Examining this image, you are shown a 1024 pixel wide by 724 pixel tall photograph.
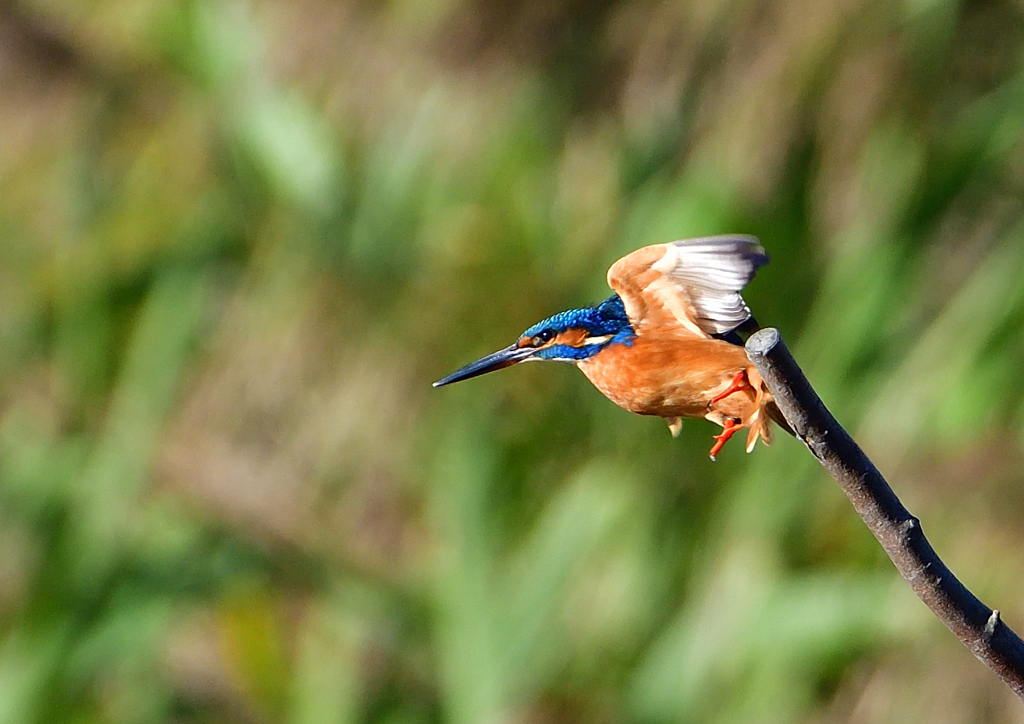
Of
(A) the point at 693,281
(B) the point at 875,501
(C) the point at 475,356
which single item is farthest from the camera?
(C) the point at 475,356

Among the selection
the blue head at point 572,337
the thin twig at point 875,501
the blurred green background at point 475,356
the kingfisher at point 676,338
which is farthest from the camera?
the blurred green background at point 475,356

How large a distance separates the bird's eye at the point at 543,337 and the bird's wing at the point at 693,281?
86 mm

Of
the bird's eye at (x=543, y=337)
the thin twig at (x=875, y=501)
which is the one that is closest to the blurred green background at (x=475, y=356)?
the bird's eye at (x=543, y=337)

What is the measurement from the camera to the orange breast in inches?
25.3

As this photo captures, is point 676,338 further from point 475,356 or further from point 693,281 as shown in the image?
point 475,356

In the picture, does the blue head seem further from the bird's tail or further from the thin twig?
the thin twig

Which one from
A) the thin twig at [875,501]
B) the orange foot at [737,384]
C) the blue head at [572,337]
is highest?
the blue head at [572,337]

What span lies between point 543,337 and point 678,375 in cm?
12

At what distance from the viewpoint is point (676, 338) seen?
652mm

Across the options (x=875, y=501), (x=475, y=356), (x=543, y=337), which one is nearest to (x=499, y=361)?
(x=543, y=337)

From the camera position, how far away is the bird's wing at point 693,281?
0.57m

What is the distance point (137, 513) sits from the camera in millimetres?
1804

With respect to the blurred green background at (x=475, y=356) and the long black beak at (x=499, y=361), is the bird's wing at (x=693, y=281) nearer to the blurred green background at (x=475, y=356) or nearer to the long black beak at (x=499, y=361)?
the long black beak at (x=499, y=361)

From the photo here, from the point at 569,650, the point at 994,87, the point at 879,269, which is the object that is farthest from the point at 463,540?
the point at 994,87
